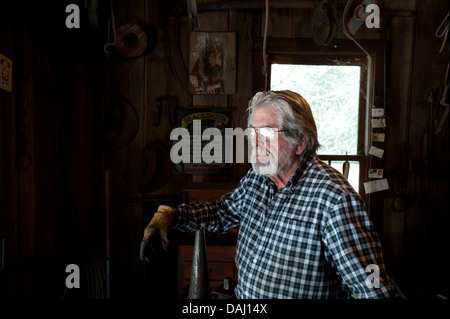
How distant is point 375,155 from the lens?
2736 mm

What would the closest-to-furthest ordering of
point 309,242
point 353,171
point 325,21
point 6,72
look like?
point 309,242
point 6,72
point 325,21
point 353,171

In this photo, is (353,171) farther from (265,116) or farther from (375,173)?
(265,116)

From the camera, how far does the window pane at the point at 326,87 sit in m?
2.75

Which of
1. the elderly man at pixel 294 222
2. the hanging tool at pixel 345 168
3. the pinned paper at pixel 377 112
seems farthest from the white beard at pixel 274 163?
the pinned paper at pixel 377 112

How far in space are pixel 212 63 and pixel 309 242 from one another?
6.37ft

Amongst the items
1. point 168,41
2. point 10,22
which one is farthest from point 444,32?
point 10,22

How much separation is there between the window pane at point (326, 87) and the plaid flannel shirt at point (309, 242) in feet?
4.96

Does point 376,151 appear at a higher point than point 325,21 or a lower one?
lower

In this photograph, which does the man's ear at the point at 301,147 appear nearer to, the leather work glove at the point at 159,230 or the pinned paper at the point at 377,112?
the leather work glove at the point at 159,230

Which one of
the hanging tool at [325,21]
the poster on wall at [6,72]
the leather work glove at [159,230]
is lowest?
the leather work glove at [159,230]

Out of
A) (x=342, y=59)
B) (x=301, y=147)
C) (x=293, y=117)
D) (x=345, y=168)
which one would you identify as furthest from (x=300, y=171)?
(x=342, y=59)

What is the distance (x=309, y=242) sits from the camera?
1182 millimetres

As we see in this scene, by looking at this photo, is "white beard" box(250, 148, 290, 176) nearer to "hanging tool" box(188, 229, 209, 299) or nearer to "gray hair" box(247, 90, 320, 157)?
"gray hair" box(247, 90, 320, 157)
